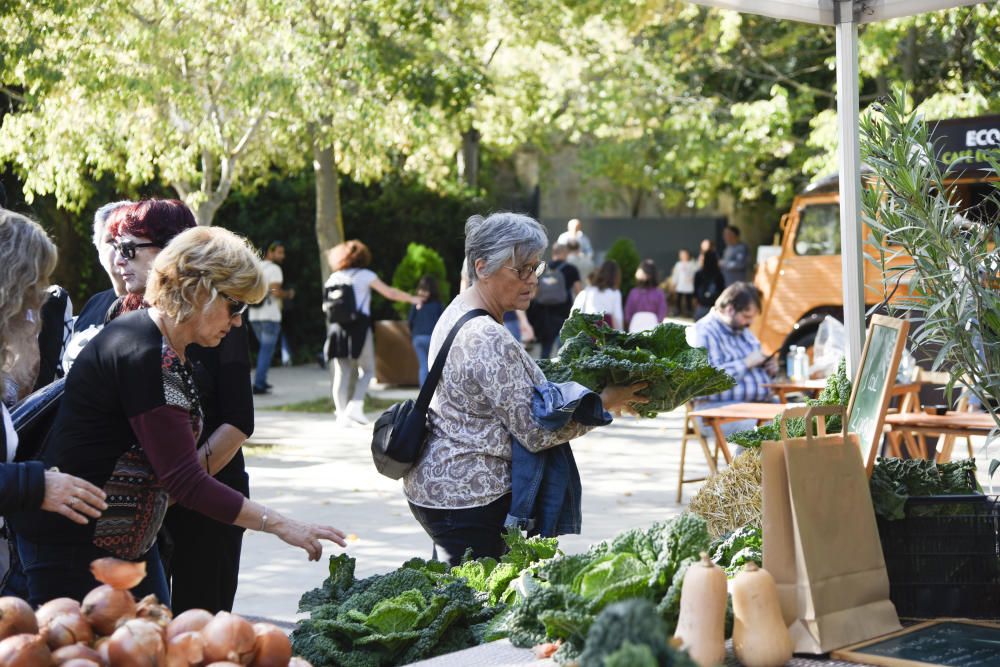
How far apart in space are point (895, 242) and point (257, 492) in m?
7.25

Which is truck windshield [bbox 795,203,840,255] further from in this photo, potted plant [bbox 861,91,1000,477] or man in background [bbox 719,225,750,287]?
potted plant [bbox 861,91,1000,477]

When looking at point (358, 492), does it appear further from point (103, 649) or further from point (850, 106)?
point (103, 649)

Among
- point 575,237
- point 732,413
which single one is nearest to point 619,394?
point 732,413

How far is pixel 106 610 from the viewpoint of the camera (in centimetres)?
225

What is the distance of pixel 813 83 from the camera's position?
24422 mm

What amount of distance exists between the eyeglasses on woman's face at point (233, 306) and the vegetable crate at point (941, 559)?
1.64 meters

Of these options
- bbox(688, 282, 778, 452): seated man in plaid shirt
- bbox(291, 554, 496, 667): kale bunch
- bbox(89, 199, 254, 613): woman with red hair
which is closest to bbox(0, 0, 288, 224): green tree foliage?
bbox(688, 282, 778, 452): seated man in plaid shirt

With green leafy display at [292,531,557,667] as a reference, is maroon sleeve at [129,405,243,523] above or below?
above

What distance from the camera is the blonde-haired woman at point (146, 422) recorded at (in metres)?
3.01

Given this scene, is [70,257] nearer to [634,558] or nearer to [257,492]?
[257,492]

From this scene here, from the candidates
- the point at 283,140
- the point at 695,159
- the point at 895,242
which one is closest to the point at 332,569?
the point at 895,242

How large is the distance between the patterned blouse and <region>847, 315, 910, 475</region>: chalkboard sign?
979mm

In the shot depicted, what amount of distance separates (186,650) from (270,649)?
156mm

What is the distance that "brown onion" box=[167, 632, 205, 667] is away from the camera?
6.95 feet
